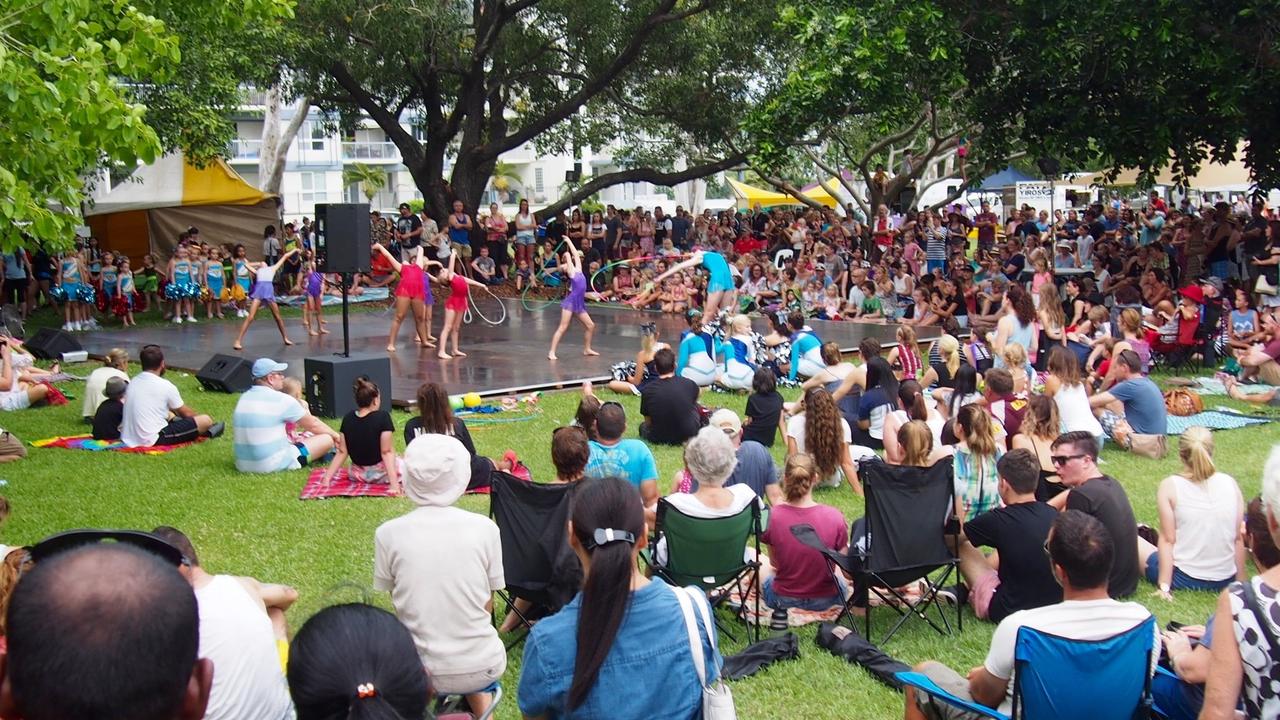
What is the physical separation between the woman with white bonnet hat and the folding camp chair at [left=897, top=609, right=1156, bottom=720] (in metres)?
1.80

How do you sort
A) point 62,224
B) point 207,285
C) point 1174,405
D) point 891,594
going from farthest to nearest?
point 207,285 < point 1174,405 < point 62,224 < point 891,594

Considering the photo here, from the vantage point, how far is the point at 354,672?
2.27 metres

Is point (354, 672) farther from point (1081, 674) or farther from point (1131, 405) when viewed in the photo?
point (1131, 405)

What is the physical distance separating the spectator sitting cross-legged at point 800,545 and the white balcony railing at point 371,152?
68.7m

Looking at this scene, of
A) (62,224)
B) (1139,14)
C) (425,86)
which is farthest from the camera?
(425,86)

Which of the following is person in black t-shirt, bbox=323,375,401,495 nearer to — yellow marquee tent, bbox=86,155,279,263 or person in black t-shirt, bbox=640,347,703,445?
person in black t-shirt, bbox=640,347,703,445

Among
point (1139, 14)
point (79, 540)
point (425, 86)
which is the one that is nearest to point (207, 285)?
point (425, 86)

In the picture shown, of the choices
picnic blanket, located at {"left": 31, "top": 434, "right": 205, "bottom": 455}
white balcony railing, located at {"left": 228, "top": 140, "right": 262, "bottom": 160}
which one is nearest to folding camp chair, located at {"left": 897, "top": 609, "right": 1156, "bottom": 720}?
picnic blanket, located at {"left": 31, "top": 434, "right": 205, "bottom": 455}

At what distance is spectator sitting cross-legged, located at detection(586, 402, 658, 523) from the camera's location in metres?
6.59

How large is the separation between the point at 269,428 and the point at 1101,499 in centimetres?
619

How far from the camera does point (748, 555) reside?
648 centimetres

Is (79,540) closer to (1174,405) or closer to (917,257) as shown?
(1174,405)

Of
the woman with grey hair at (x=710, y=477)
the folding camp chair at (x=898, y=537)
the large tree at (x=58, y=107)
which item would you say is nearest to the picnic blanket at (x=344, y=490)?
the large tree at (x=58, y=107)

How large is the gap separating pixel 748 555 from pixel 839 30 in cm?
1151
